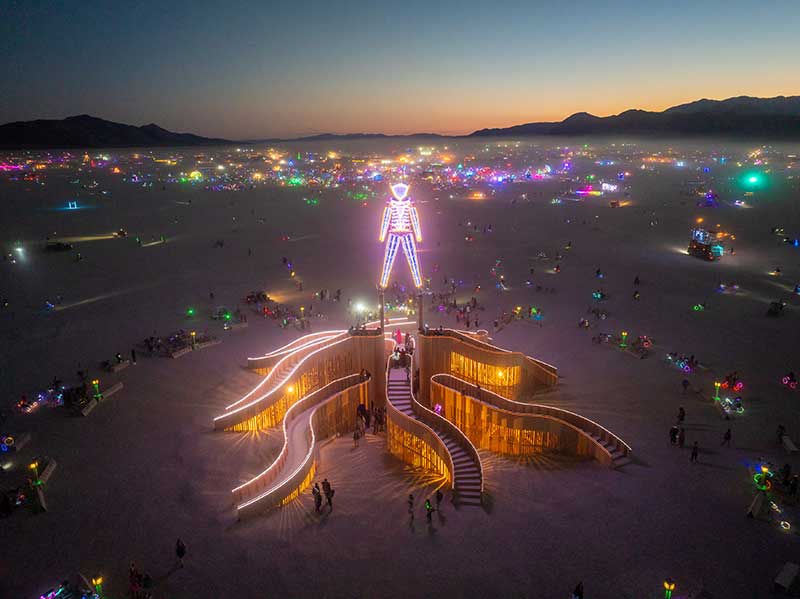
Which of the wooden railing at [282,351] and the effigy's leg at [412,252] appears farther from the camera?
the wooden railing at [282,351]

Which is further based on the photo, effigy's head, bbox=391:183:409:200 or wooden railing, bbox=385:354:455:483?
effigy's head, bbox=391:183:409:200

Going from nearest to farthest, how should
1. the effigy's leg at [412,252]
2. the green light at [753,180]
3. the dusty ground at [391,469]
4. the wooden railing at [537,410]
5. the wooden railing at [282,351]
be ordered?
the dusty ground at [391,469] → the wooden railing at [537,410] → the effigy's leg at [412,252] → the wooden railing at [282,351] → the green light at [753,180]

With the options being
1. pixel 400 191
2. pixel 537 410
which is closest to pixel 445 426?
pixel 537 410

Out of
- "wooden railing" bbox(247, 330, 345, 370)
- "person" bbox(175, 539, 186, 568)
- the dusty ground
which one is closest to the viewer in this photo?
the dusty ground

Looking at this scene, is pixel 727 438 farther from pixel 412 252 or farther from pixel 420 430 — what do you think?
pixel 412 252

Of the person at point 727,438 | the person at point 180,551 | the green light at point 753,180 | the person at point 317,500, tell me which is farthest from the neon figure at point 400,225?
the green light at point 753,180

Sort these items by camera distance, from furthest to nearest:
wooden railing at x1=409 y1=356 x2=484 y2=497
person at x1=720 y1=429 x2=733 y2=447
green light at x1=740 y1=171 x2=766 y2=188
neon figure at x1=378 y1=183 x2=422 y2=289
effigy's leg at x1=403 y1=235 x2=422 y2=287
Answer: green light at x1=740 y1=171 x2=766 y2=188, effigy's leg at x1=403 y1=235 x2=422 y2=287, neon figure at x1=378 y1=183 x2=422 y2=289, person at x1=720 y1=429 x2=733 y2=447, wooden railing at x1=409 y1=356 x2=484 y2=497

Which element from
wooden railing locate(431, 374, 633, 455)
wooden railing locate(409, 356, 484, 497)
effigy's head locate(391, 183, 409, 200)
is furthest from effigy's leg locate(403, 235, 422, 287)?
wooden railing locate(409, 356, 484, 497)

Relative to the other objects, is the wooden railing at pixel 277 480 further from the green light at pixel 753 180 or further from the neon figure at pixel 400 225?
the green light at pixel 753 180

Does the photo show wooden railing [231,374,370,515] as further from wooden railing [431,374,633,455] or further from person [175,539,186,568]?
wooden railing [431,374,633,455]
